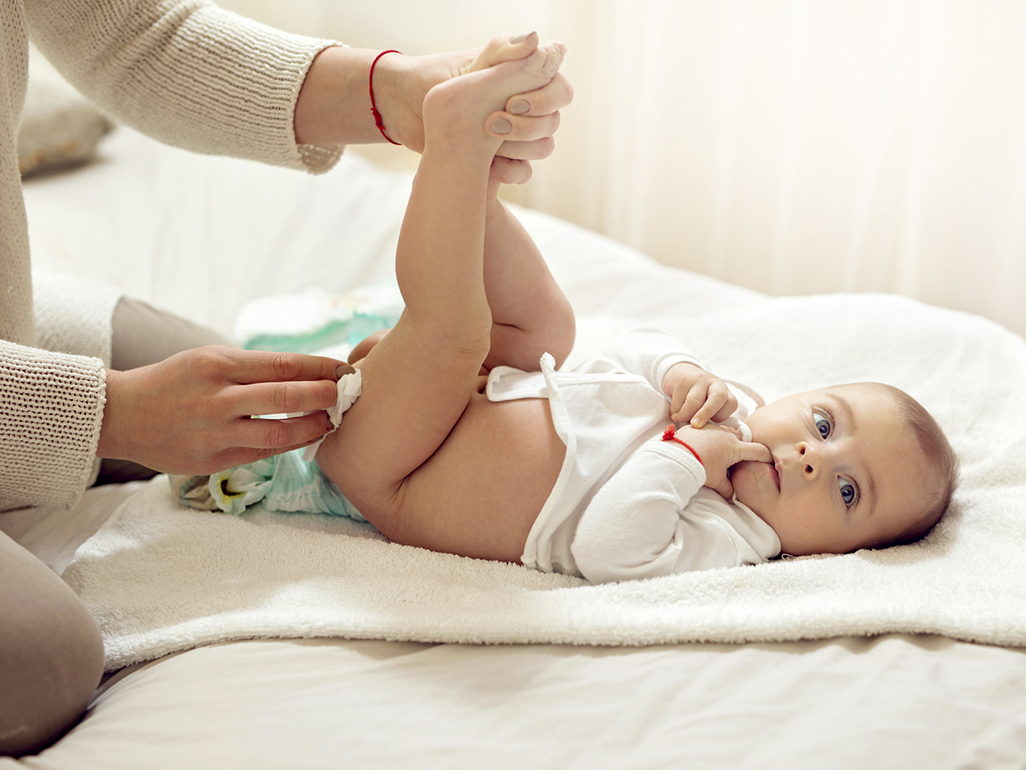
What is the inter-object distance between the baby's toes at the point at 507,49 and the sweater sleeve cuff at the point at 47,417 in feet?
1.69

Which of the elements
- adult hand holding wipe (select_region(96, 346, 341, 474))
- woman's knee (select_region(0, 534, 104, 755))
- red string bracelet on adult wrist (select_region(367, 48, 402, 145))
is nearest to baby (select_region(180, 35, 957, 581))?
adult hand holding wipe (select_region(96, 346, 341, 474))

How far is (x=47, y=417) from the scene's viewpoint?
82cm

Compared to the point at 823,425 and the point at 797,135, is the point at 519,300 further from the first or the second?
the point at 797,135

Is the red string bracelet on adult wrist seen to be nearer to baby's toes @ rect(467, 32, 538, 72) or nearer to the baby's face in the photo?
baby's toes @ rect(467, 32, 538, 72)

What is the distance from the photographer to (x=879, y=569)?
913 mm

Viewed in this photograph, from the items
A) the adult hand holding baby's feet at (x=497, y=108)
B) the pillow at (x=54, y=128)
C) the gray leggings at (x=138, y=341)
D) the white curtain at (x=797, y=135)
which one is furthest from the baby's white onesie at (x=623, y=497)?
the pillow at (x=54, y=128)

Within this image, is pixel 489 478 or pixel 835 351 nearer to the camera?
pixel 489 478

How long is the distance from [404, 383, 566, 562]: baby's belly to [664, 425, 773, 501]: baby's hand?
0.16 metres

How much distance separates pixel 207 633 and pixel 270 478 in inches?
10.4

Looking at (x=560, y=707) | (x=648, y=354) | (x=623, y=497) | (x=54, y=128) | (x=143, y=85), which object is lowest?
(x=560, y=707)

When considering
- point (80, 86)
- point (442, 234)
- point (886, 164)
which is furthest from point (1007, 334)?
point (80, 86)

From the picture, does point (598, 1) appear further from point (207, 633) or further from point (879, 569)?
point (207, 633)

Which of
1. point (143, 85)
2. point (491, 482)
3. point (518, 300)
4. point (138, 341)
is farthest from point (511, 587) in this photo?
point (143, 85)

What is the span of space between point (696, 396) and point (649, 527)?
7.7 inches
